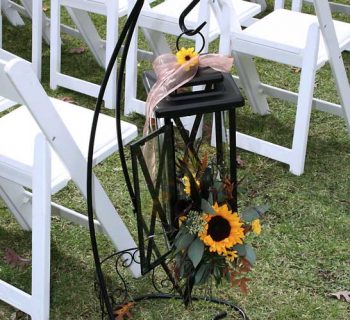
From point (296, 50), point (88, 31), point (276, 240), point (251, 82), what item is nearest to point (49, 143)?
point (276, 240)

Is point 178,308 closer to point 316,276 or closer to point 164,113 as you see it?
point 316,276

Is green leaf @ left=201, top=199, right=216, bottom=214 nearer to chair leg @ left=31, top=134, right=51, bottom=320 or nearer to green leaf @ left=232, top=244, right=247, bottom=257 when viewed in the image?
green leaf @ left=232, top=244, right=247, bottom=257

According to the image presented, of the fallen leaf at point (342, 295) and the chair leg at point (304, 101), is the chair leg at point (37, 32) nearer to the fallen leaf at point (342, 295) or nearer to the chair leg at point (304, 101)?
the chair leg at point (304, 101)

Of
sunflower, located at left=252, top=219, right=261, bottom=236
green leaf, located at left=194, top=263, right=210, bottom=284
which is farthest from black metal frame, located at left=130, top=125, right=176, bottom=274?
sunflower, located at left=252, top=219, right=261, bottom=236

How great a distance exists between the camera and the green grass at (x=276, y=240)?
275 centimetres

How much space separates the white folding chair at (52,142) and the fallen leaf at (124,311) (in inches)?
6.9

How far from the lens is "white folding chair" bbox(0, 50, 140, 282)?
2.18 metres

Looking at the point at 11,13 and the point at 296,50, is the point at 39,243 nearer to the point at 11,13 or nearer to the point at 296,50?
the point at 296,50

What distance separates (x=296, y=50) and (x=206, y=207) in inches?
52.7

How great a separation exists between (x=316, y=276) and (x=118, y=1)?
164 centimetres

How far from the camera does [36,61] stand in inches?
167

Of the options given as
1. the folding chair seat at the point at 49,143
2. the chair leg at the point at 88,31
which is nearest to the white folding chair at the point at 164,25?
the chair leg at the point at 88,31

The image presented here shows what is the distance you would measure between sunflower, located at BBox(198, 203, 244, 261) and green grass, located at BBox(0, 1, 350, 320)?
0.55 metres

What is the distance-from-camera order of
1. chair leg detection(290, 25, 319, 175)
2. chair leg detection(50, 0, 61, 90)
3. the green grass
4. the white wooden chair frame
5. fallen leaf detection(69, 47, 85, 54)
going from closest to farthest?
the green grass, chair leg detection(290, 25, 319, 175), the white wooden chair frame, chair leg detection(50, 0, 61, 90), fallen leaf detection(69, 47, 85, 54)
